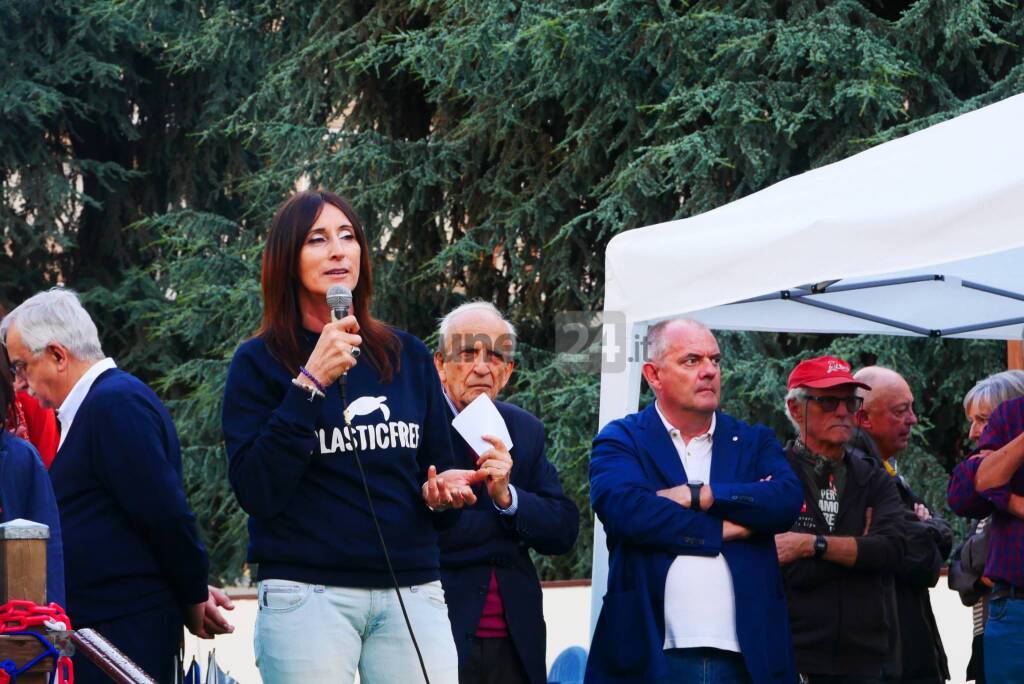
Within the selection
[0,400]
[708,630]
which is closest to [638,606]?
[708,630]

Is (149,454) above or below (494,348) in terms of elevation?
below

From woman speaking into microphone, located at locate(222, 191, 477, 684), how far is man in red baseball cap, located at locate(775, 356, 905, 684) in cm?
193

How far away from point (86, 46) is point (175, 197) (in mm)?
2053

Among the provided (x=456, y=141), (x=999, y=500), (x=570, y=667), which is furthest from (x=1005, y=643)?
(x=456, y=141)

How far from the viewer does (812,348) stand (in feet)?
32.6

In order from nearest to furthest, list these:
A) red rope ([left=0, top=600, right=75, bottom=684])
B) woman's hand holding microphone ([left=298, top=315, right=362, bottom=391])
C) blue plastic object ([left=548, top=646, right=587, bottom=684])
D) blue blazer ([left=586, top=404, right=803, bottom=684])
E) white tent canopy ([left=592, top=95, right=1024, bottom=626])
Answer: red rope ([left=0, top=600, right=75, bottom=684]) → woman's hand holding microphone ([left=298, top=315, right=362, bottom=391]) → white tent canopy ([left=592, top=95, right=1024, bottom=626]) → blue blazer ([left=586, top=404, right=803, bottom=684]) → blue plastic object ([left=548, top=646, right=587, bottom=684])

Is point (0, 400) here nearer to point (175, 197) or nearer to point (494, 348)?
point (494, 348)

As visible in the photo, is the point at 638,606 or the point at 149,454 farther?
the point at 638,606

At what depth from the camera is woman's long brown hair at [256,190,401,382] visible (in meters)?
3.25

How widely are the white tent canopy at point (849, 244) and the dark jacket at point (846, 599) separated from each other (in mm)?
671

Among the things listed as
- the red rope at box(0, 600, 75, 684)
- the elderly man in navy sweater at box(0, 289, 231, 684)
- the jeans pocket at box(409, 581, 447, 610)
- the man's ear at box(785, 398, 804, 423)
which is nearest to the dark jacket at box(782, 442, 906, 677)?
the man's ear at box(785, 398, 804, 423)

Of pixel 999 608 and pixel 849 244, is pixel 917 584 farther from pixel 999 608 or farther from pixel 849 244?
pixel 849 244

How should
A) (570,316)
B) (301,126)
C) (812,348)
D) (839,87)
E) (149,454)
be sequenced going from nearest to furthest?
(149,454), (839,87), (812,348), (570,316), (301,126)

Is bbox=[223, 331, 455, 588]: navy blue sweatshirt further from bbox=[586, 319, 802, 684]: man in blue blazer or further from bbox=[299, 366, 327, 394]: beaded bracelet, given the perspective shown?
bbox=[586, 319, 802, 684]: man in blue blazer
